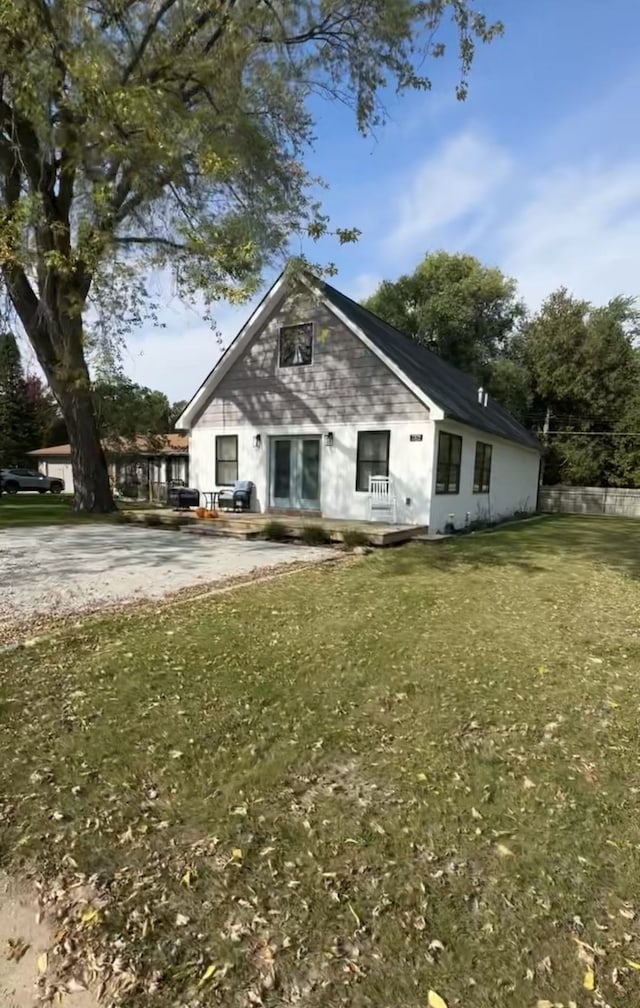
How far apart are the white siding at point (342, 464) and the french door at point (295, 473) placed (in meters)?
0.20

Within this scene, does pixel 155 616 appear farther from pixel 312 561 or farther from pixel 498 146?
pixel 498 146

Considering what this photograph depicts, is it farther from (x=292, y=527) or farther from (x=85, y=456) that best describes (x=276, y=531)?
(x=85, y=456)

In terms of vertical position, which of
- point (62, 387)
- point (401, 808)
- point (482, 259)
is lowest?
point (401, 808)

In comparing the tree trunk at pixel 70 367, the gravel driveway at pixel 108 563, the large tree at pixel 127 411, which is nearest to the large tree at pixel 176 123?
the tree trunk at pixel 70 367

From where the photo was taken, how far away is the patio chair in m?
14.4

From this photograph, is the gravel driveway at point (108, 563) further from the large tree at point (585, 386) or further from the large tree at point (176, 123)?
the large tree at point (585, 386)

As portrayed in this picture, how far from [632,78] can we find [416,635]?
9.53 meters

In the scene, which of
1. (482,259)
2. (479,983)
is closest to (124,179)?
(479,983)

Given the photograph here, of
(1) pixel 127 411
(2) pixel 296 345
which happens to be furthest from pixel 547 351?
(1) pixel 127 411

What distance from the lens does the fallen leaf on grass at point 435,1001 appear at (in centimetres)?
165

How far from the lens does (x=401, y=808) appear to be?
2605 mm

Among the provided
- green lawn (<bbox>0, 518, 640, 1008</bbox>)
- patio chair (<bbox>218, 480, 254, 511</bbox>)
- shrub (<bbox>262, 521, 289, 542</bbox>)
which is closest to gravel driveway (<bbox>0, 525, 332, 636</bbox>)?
shrub (<bbox>262, 521, 289, 542</bbox>)

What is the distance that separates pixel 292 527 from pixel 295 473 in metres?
3.27

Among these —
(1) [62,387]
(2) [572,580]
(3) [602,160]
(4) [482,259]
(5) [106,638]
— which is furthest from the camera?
(4) [482,259]
